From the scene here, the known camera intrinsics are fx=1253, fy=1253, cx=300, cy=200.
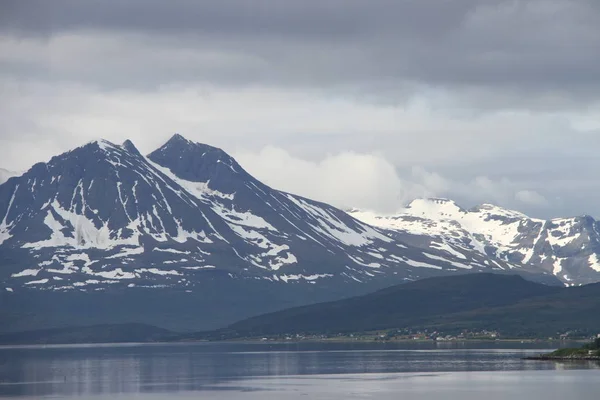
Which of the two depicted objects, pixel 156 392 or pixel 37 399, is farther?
pixel 156 392

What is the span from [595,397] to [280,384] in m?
58.7

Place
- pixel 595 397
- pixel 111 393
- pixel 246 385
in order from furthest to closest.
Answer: pixel 246 385 → pixel 111 393 → pixel 595 397

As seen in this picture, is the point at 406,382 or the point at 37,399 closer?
the point at 37,399

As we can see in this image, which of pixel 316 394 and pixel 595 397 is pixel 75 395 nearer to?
pixel 316 394

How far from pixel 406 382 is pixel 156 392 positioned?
38818mm

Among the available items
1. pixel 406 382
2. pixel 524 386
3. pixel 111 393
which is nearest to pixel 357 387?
pixel 406 382

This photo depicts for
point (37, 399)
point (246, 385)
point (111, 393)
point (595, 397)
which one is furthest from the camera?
point (246, 385)

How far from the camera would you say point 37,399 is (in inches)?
6747

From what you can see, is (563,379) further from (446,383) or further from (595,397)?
(595,397)

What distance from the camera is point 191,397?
17312cm

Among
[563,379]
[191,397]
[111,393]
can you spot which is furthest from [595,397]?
[111,393]

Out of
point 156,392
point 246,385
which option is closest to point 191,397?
point 156,392

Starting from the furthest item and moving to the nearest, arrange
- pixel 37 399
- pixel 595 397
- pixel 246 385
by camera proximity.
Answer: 1. pixel 246 385
2. pixel 37 399
3. pixel 595 397

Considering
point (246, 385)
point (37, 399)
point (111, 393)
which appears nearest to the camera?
point (37, 399)
